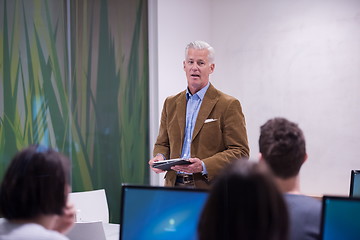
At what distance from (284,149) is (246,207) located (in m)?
0.77

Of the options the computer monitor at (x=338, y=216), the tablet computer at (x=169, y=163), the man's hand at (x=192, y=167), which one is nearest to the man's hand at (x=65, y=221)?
the computer monitor at (x=338, y=216)

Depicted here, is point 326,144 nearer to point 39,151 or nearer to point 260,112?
point 260,112

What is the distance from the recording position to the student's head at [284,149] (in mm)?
1810

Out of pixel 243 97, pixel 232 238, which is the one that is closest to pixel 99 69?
pixel 243 97

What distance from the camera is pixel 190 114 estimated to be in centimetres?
334

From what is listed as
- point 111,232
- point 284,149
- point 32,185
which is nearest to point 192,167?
point 111,232

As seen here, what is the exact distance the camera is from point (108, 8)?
194 inches

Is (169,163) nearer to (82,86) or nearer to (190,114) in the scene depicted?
(190,114)

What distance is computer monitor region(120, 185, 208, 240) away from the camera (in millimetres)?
1728

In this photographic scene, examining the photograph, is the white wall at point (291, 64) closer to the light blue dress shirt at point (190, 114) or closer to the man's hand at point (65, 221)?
the light blue dress shirt at point (190, 114)

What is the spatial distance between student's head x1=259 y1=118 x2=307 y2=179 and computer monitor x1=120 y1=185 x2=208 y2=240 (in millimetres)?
312

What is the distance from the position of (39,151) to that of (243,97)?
423 cm

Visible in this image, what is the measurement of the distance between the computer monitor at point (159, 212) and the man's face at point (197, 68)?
5.43ft

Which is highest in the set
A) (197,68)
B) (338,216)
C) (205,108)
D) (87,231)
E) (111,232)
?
(197,68)
